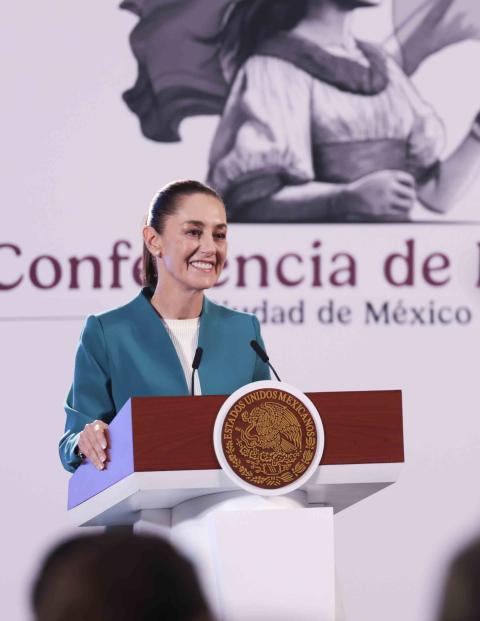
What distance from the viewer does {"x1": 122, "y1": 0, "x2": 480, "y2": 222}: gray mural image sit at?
207 inches

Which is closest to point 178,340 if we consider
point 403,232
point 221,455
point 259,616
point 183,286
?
point 183,286

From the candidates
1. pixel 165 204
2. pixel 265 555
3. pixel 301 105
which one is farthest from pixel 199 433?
pixel 301 105

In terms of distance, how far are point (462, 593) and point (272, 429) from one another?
57.8 inches

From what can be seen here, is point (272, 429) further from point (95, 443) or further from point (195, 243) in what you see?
point (195, 243)

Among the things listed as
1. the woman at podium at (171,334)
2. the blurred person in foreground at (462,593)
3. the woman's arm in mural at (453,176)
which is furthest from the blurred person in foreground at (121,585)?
the woman's arm in mural at (453,176)

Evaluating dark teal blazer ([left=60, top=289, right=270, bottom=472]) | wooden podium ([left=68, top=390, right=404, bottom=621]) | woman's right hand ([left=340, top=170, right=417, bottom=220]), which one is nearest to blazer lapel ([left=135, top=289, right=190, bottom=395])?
dark teal blazer ([left=60, top=289, right=270, bottom=472])

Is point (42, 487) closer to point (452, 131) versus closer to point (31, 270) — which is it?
point (31, 270)

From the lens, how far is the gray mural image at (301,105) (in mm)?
5250

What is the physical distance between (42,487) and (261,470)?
2627mm

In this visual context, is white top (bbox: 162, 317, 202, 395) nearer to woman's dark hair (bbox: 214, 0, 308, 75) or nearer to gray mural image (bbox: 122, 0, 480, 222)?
gray mural image (bbox: 122, 0, 480, 222)

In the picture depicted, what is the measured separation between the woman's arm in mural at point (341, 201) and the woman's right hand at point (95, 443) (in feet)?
8.27

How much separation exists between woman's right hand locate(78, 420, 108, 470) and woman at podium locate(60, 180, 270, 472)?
134mm

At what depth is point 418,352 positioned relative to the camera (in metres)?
5.25

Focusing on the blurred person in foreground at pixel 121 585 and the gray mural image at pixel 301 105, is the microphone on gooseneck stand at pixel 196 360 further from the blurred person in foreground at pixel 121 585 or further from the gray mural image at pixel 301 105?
the gray mural image at pixel 301 105
